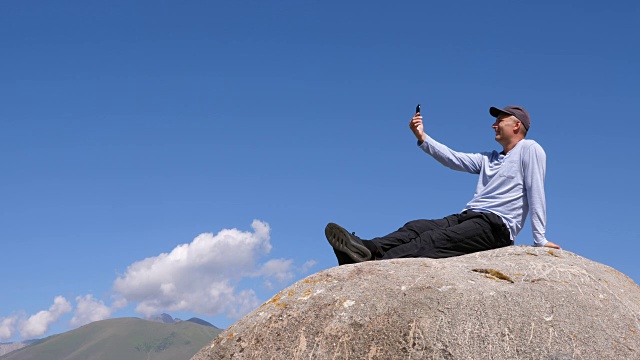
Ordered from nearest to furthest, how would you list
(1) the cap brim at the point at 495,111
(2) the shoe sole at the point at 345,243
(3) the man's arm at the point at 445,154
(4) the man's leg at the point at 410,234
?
(2) the shoe sole at the point at 345,243 < (4) the man's leg at the point at 410,234 < (1) the cap brim at the point at 495,111 < (3) the man's arm at the point at 445,154

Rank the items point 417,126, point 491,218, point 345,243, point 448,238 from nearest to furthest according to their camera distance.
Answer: point 345,243 → point 448,238 → point 491,218 → point 417,126

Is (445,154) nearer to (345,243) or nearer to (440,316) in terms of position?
(345,243)

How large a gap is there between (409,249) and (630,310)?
3.38 metres

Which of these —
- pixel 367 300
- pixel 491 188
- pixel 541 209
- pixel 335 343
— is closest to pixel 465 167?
pixel 491 188

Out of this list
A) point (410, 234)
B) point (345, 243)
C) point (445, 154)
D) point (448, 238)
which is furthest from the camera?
point (445, 154)

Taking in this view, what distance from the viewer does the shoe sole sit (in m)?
10.6

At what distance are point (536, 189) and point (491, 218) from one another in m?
0.88

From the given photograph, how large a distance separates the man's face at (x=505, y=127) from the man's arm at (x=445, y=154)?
526 mm

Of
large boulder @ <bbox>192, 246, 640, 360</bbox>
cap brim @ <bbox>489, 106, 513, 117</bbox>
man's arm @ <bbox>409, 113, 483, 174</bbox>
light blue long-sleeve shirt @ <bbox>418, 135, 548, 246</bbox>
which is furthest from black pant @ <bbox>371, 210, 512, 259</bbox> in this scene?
cap brim @ <bbox>489, 106, 513, 117</bbox>

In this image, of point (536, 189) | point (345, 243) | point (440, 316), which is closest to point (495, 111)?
point (536, 189)

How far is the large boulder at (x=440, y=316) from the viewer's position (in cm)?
851

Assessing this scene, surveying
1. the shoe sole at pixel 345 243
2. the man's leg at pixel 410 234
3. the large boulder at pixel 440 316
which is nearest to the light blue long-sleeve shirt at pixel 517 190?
the man's leg at pixel 410 234

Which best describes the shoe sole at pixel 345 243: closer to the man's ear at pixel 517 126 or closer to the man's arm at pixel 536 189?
the man's arm at pixel 536 189

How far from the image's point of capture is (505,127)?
38.5 ft
